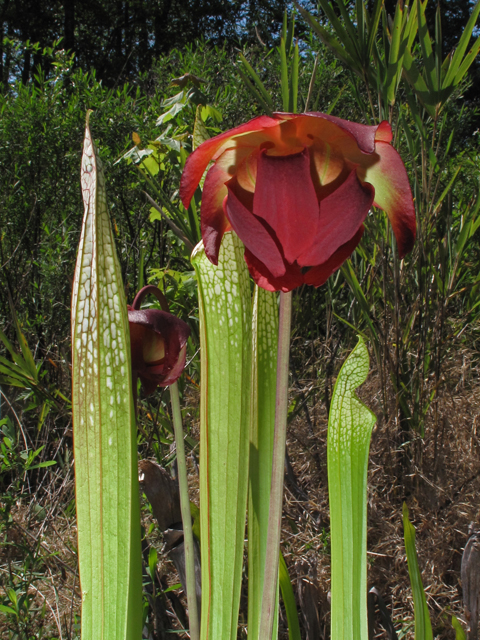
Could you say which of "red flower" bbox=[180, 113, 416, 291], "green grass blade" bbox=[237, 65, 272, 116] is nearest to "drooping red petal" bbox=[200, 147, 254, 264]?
"red flower" bbox=[180, 113, 416, 291]

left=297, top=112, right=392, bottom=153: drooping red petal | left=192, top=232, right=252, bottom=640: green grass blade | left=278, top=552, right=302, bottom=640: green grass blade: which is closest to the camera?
left=297, top=112, right=392, bottom=153: drooping red petal

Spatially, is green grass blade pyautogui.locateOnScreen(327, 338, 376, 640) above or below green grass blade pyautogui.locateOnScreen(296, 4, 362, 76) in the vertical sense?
below

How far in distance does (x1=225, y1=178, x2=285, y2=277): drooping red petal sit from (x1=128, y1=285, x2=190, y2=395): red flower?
0.65 feet

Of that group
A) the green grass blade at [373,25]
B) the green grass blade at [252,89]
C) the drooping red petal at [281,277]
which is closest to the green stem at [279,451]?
the drooping red petal at [281,277]

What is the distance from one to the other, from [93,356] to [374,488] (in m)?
1.04

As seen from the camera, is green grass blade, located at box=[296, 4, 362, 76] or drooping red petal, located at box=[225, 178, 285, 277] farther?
green grass blade, located at box=[296, 4, 362, 76]

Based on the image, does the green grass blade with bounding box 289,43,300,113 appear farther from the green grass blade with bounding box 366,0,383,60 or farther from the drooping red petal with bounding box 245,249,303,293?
the drooping red petal with bounding box 245,249,303,293

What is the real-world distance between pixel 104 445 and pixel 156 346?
185mm

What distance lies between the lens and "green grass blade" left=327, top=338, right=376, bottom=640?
0.47m

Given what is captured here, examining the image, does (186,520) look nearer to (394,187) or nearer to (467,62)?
(394,187)

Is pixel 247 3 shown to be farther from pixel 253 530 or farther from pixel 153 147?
pixel 253 530

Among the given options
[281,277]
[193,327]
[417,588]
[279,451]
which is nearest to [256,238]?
[281,277]

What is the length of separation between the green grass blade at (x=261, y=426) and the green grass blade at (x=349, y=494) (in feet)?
0.22

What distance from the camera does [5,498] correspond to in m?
1.14
